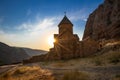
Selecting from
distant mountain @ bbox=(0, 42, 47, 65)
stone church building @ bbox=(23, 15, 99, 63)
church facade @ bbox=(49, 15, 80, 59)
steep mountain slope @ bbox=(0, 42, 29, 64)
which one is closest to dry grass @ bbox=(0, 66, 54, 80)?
church facade @ bbox=(49, 15, 80, 59)

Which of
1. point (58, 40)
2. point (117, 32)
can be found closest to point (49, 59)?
point (58, 40)

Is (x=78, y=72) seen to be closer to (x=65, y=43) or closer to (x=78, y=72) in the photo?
(x=78, y=72)

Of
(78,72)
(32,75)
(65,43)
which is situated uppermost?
(65,43)

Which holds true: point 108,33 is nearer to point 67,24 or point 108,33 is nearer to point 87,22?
point 67,24

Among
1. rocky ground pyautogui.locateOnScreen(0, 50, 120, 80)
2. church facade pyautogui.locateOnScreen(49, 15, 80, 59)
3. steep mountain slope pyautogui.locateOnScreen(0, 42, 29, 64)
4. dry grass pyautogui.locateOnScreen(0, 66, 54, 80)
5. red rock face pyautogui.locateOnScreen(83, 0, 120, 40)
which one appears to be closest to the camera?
rocky ground pyautogui.locateOnScreen(0, 50, 120, 80)

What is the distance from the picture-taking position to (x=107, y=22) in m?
64.5

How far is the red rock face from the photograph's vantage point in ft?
175

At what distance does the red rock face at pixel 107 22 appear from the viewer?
2098 inches

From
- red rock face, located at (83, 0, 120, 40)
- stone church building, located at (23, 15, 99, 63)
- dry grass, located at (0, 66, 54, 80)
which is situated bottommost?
dry grass, located at (0, 66, 54, 80)

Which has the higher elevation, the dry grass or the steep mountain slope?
the steep mountain slope

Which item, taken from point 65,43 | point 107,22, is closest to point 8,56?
point 107,22

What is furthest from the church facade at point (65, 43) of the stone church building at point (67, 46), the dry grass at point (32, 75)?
the dry grass at point (32, 75)

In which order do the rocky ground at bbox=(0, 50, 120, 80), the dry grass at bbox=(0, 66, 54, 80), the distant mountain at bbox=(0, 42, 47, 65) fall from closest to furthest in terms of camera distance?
the rocky ground at bbox=(0, 50, 120, 80) → the dry grass at bbox=(0, 66, 54, 80) → the distant mountain at bbox=(0, 42, 47, 65)

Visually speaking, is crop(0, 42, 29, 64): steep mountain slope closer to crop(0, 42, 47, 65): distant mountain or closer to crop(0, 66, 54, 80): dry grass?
crop(0, 42, 47, 65): distant mountain
